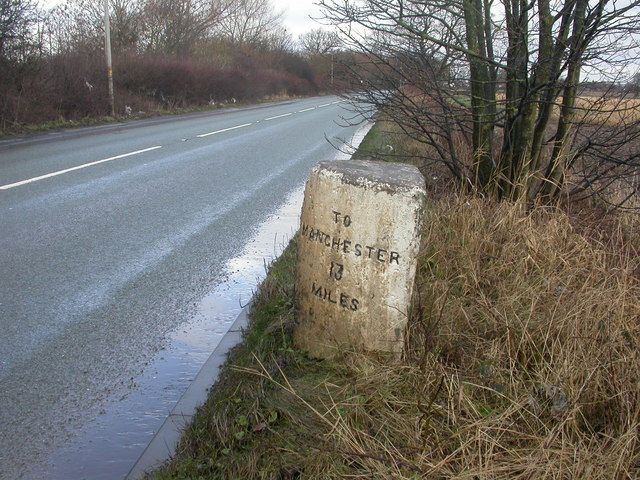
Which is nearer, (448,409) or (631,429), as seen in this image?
(631,429)

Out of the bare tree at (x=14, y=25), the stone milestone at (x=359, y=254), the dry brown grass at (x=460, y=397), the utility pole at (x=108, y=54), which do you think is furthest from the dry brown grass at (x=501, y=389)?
the utility pole at (x=108, y=54)

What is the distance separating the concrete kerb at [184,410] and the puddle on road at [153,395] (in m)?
0.08

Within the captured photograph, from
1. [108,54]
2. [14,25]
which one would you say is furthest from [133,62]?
[14,25]

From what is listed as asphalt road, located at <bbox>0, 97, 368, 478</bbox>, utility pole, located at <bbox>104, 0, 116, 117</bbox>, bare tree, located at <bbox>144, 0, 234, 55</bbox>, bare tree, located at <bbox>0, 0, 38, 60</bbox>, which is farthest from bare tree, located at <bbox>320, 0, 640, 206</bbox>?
bare tree, located at <bbox>144, 0, 234, 55</bbox>

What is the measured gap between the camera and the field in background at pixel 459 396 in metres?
2.57

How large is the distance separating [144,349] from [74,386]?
599 mm

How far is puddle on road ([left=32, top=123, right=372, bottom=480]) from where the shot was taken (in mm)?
3080

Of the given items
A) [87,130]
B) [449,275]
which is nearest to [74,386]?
[449,275]

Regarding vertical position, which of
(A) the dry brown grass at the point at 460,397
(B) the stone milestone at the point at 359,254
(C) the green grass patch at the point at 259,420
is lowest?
(C) the green grass patch at the point at 259,420

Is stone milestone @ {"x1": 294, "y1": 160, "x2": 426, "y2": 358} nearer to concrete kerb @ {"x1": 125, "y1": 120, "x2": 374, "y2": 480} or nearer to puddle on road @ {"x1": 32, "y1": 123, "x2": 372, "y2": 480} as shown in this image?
concrete kerb @ {"x1": 125, "y1": 120, "x2": 374, "y2": 480}

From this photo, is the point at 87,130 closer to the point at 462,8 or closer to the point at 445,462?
the point at 462,8

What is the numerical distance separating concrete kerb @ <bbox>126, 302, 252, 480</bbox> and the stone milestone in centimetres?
72

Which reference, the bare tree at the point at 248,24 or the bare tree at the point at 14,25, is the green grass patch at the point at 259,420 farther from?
the bare tree at the point at 248,24

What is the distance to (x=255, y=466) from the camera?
107 inches
